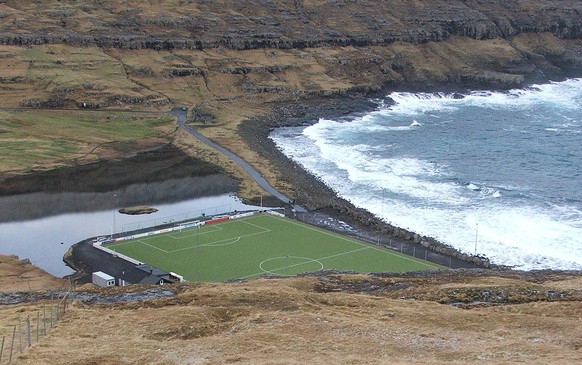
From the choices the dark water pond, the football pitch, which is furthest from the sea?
the dark water pond

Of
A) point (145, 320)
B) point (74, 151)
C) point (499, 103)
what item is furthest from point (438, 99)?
point (145, 320)

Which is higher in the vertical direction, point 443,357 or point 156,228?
point 443,357

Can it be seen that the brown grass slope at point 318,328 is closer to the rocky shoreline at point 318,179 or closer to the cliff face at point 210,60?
the rocky shoreline at point 318,179

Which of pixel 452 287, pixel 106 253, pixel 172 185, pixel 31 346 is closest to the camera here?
pixel 31 346

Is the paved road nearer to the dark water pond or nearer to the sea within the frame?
the dark water pond

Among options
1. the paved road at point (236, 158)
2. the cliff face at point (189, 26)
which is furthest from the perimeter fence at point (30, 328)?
the cliff face at point (189, 26)

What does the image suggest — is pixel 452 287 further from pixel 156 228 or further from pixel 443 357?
pixel 156 228

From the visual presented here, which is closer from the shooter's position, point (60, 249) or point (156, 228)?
point (60, 249)

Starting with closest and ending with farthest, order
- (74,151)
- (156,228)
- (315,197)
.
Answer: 1. (156,228)
2. (315,197)
3. (74,151)
